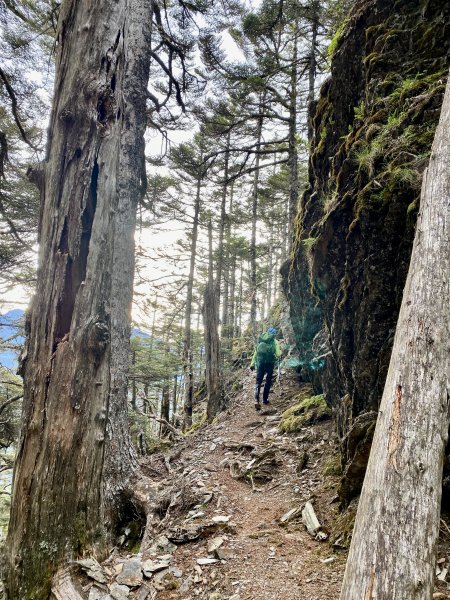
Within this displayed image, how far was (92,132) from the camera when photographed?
285 cm

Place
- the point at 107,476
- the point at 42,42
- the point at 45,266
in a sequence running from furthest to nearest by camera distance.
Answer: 1. the point at 42,42
2. the point at 107,476
3. the point at 45,266

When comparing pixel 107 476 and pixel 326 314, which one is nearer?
pixel 107 476

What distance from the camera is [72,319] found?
2752 mm

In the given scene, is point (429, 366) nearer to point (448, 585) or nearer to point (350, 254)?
point (448, 585)

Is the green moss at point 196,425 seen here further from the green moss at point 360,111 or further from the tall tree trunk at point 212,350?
the green moss at point 360,111

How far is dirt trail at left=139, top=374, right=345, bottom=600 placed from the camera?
3279 millimetres

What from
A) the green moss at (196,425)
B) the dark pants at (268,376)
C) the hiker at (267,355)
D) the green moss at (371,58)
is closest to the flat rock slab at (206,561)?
the hiker at (267,355)

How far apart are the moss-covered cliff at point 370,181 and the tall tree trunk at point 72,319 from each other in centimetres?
296

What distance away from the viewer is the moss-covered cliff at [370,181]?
14.4 ft

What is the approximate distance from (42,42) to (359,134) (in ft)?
21.6

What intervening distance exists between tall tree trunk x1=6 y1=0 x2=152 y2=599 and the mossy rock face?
16.9 feet

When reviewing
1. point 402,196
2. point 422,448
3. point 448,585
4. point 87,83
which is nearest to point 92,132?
point 87,83

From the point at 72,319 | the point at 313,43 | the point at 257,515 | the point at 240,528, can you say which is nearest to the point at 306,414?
the point at 257,515

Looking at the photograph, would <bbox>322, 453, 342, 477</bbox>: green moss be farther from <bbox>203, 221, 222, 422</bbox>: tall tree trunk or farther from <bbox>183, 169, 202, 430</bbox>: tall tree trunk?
<bbox>183, 169, 202, 430</bbox>: tall tree trunk
